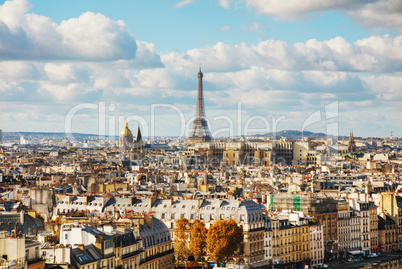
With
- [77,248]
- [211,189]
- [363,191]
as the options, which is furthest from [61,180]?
[77,248]

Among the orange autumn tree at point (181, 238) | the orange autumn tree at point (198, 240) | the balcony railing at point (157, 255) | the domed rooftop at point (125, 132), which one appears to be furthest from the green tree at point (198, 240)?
the domed rooftop at point (125, 132)

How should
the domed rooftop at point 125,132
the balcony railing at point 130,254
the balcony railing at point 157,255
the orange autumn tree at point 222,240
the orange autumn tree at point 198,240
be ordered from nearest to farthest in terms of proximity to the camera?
1. the balcony railing at point 130,254
2. the balcony railing at point 157,255
3. the orange autumn tree at point 222,240
4. the orange autumn tree at point 198,240
5. the domed rooftop at point 125,132

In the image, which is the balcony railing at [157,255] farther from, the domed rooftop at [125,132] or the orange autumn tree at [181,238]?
the domed rooftop at [125,132]

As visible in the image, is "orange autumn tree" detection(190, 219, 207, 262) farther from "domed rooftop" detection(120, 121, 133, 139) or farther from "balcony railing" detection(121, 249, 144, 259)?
"domed rooftop" detection(120, 121, 133, 139)

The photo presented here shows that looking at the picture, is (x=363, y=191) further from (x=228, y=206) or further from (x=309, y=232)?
(x=228, y=206)

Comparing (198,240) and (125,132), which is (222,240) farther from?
(125,132)

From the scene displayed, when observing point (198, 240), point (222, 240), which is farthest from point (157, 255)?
point (198, 240)
